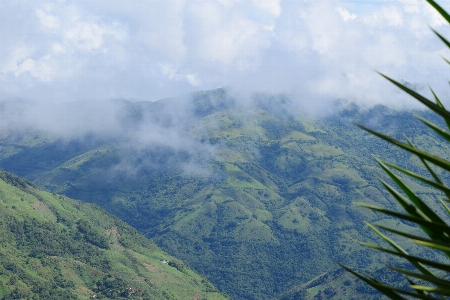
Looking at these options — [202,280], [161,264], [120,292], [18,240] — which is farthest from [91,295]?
[202,280]

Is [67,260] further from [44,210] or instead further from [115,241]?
[115,241]

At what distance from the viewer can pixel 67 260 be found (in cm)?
15862

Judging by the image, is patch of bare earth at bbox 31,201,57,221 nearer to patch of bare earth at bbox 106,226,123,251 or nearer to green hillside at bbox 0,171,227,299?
green hillside at bbox 0,171,227,299

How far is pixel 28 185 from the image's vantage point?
193625 millimetres

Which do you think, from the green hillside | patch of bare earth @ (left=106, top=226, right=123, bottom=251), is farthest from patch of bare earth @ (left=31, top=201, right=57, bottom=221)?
patch of bare earth @ (left=106, top=226, right=123, bottom=251)

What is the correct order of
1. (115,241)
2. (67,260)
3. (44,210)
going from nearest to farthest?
1. (67,260)
2. (44,210)
3. (115,241)

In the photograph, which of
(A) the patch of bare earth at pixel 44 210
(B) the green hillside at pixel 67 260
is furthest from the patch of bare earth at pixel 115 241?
(A) the patch of bare earth at pixel 44 210

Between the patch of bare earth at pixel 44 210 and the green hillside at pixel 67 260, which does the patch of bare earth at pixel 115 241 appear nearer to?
the green hillside at pixel 67 260

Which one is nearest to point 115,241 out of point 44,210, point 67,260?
point 44,210

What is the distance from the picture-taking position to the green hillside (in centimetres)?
13650

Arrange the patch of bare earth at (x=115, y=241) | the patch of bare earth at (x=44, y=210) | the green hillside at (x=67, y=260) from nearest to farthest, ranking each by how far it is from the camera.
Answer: the green hillside at (x=67, y=260) < the patch of bare earth at (x=44, y=210) < the patch of bare earth at (x=115, y=241)

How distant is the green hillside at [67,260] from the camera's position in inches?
5374

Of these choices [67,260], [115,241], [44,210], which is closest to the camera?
[67,260]

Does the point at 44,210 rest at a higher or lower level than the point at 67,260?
higher
